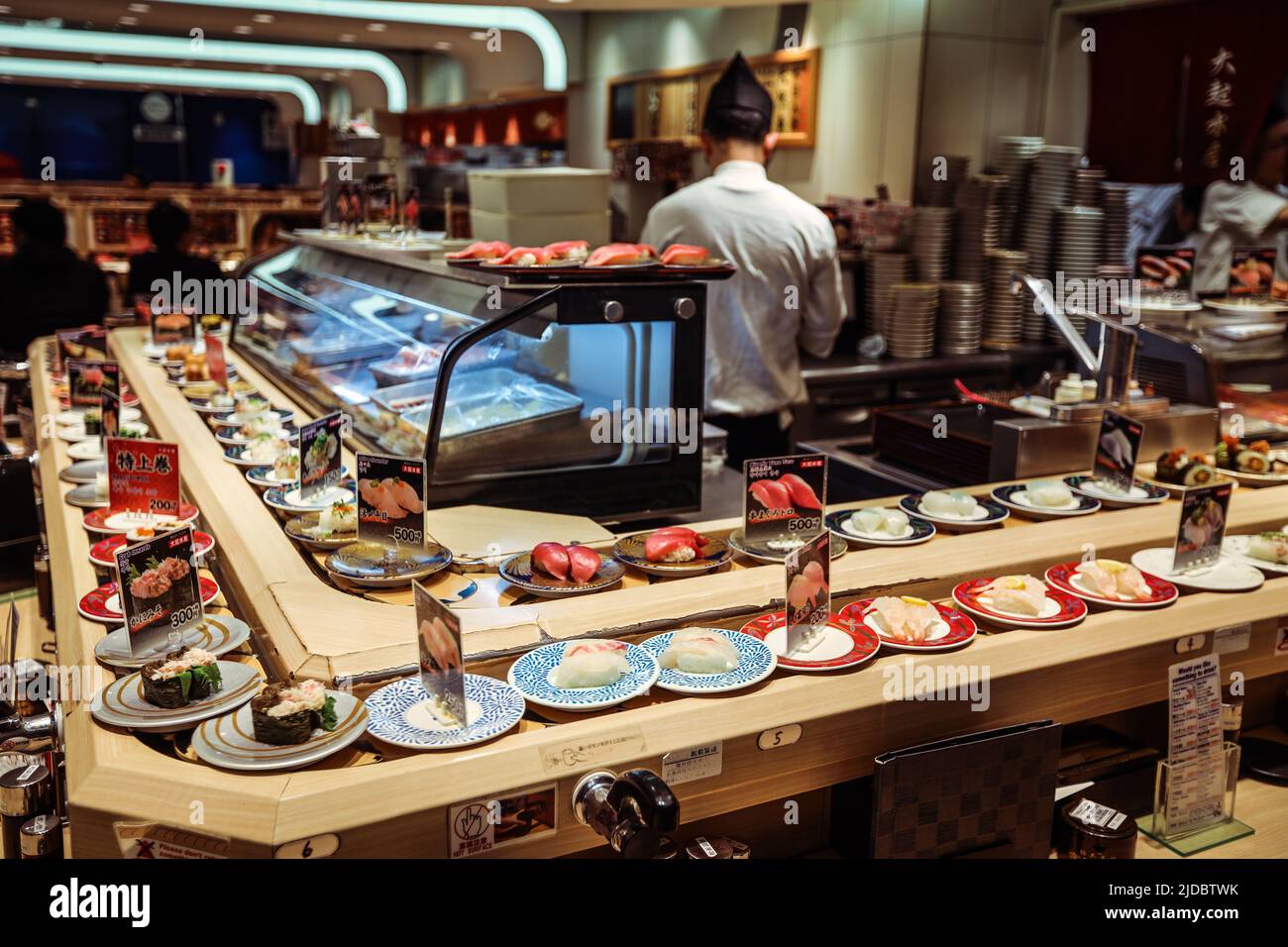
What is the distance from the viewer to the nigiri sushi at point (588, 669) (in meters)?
1.66

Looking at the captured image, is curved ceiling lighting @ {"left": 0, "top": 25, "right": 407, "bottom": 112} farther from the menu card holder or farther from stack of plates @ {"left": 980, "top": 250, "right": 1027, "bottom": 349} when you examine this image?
the menu card holder

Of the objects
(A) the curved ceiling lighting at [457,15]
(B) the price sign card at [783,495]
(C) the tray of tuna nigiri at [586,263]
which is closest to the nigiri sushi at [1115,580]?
(B) the price sign card at [783,495]

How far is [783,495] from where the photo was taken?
223 centimetres

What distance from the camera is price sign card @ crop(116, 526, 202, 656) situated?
1.72 m

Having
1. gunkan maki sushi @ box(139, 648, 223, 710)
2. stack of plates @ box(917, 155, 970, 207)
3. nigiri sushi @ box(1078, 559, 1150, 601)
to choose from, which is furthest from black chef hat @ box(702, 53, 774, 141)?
gunkan maki sushi @ box(139, 648, 223, 710)

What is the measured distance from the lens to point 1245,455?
2996 millimetres

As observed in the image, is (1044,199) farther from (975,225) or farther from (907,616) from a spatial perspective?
(907,616)

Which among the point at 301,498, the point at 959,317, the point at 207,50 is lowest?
the point at 301,498

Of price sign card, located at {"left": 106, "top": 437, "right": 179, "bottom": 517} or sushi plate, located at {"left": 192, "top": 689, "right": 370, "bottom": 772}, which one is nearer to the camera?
sushi plate, located at {"left": 192, "top": 689, "right": 370, "bottom": 772}

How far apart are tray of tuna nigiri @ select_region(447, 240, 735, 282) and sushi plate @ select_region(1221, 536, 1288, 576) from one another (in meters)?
1.29

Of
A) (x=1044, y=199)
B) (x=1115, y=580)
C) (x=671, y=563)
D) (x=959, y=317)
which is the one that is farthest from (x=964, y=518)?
(x=1044, y=199)

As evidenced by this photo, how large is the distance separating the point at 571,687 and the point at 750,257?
8.00 ft

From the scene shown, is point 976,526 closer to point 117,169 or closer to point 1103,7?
point 1103,7
